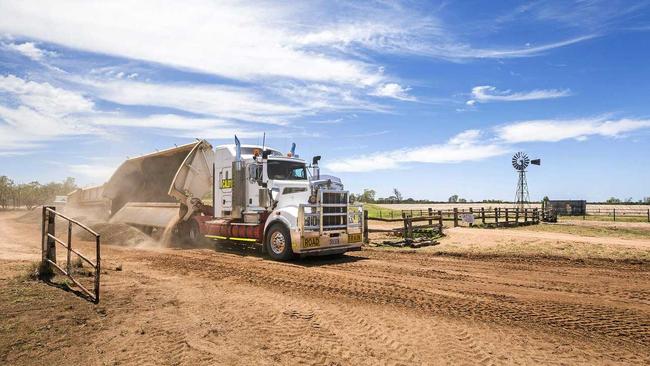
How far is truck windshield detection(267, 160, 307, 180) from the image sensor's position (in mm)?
13852

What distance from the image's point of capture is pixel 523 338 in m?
5.53

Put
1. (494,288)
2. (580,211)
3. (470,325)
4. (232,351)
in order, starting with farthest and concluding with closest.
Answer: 1. (580,211)
2. (494,288)
3. (470,325)
4. (232,351)

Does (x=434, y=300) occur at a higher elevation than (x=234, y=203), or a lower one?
lower

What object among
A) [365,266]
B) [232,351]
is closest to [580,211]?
[365,266]

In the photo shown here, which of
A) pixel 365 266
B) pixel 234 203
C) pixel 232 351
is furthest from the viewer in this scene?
pixel 234 203

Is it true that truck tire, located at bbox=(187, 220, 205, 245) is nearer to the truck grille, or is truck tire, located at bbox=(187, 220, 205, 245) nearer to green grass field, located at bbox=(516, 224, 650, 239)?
the truck grille

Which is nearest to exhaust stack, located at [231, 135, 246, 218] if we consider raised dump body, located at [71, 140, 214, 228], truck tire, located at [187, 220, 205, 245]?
raised dump body, located at [71, 140, 214, 228]

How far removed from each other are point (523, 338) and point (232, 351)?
3.72 meters

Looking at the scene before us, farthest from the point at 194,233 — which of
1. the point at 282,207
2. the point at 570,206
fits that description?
the point at 570,206

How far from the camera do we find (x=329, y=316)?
6.56 m

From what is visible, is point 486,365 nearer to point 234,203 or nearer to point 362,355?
point 362,355

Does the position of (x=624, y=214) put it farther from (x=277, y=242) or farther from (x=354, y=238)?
(x=277, y=242)

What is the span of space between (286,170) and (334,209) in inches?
92.2

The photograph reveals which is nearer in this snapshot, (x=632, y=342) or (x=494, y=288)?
(x=632, y=342)
